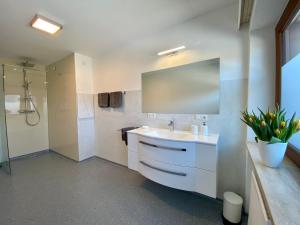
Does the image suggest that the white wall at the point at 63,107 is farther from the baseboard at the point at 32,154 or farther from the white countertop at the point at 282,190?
the white countertop at the point at 282,190

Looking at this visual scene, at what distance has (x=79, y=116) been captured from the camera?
312 centimetres

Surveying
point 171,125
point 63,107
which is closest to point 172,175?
point 171,125

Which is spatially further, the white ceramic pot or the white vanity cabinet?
the white vanity cabinet

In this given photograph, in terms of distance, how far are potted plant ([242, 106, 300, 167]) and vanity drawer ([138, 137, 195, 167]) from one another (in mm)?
662

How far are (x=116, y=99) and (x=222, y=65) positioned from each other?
1.91 m

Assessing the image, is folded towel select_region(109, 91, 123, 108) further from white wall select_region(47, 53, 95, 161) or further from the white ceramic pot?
the white ceramic pot

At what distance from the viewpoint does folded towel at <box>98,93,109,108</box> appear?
118 inches

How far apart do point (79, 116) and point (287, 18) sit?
3440mm

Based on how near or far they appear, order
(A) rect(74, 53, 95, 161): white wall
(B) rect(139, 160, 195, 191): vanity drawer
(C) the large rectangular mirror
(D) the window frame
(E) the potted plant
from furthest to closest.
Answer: (A) rect(74, 53, 95, 161): white wall, (C) the large rectangular mirror, (B) rect(139, 160, 195, 191): vanity drawer, (D) the window frame, (E) the potted plant

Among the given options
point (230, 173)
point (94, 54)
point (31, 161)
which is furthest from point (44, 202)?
point (94, 54)

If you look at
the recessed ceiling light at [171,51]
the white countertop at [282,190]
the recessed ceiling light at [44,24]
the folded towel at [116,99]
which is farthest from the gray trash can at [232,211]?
the recessed ceiling light at [44,24]

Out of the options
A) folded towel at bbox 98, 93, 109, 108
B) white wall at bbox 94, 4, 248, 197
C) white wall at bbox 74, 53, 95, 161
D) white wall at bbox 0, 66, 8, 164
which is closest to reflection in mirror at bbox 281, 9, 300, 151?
white wall at bbox 94, 4, 248, 197

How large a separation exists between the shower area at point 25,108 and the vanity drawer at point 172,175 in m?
3.56

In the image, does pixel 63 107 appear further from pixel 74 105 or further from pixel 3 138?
pixel 3 138
